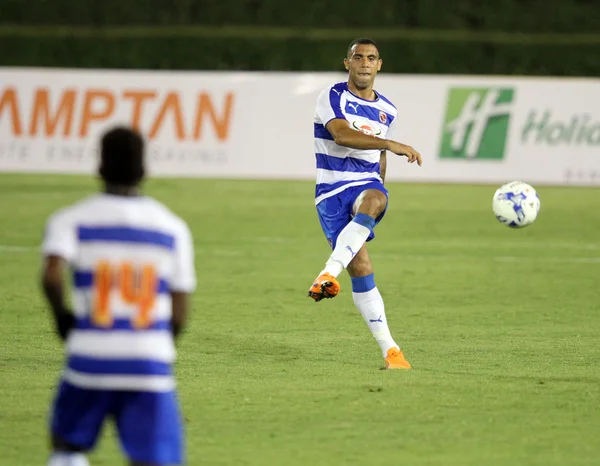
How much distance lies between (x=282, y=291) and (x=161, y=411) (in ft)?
25.6

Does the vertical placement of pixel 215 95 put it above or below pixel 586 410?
below

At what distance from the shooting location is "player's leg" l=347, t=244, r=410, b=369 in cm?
838

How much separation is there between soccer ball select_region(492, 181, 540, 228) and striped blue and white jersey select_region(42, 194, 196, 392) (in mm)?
5641

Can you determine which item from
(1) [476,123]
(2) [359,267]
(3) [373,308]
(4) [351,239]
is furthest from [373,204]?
(1) [476,123]

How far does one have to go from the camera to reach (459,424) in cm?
680

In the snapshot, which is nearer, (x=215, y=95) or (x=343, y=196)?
(x=343, y=196)

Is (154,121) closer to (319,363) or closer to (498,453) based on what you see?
(319,363)

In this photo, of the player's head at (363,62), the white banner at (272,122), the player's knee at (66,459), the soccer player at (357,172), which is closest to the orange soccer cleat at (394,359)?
the soccer player at (357,172)

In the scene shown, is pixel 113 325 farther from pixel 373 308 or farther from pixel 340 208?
pixel 340 208

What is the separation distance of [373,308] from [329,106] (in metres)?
1.41

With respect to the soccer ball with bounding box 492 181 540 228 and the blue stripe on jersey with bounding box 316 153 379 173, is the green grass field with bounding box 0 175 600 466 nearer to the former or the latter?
the soccer ball with bounding box 492 181 540 228

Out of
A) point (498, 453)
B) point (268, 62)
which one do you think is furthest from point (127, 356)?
point (268, 62)

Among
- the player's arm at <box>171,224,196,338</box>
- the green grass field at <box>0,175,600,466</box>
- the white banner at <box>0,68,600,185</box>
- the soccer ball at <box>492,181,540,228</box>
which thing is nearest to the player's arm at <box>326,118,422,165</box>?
the green grass field at <box>0,175,600,466</box>

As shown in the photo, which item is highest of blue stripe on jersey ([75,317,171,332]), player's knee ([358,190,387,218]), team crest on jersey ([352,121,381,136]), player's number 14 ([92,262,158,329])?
player's number 14 ([92,262,158,329])
